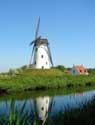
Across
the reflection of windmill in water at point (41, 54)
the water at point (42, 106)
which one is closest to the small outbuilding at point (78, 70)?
the reflection of windmill in water at point (41, 54)

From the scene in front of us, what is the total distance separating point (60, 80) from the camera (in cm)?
3959

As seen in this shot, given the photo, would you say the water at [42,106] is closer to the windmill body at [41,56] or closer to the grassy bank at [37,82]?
the grassy bank at [37,82]

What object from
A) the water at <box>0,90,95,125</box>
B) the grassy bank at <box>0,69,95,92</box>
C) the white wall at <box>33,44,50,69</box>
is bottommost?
the water at <box>0,90,95,125</box>

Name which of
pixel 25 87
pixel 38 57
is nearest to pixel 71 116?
pixel 25 87

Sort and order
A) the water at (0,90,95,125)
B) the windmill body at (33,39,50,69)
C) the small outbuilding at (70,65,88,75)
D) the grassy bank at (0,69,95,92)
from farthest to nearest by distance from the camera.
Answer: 1. the small outbuilding at (70,65,88,75)
2. the windmill body at (33,39,50,69)
3. the grassy bank at (0,69,95,92)
4. the water at (0,90,95,125)

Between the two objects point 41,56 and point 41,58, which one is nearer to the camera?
point 41,58

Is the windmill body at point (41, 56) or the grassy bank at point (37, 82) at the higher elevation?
the windmill body at point (41, 56)

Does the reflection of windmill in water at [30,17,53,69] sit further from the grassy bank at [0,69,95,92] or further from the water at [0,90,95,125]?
the water at [0,90,95,125]

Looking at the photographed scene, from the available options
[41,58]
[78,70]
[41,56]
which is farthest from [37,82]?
[78,70]

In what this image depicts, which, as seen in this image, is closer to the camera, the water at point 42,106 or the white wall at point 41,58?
the water at point 42,106

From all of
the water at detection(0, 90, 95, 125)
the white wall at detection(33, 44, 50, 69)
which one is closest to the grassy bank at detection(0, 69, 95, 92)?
the white wall at detection(33, 44, 50, 69)

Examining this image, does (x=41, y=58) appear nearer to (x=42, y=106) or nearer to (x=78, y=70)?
(x=78, y=70)

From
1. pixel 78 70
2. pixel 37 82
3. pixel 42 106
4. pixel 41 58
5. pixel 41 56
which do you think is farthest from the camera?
pixel 78 70

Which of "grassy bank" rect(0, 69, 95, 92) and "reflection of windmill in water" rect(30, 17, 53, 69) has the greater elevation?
"reflection of windmill in water" rect(30, 17, 53, 69)
